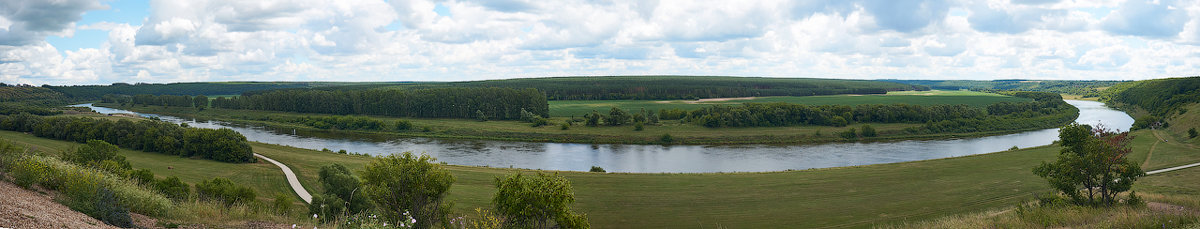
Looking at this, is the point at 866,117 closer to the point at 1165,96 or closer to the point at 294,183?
the point at 1165,96

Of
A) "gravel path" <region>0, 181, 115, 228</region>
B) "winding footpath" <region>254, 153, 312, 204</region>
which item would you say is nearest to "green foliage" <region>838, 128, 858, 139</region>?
"winding footpath" <region>254, 153, 312, 204</region>

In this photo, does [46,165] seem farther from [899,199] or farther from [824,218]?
[899,199]

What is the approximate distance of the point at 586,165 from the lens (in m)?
50.4

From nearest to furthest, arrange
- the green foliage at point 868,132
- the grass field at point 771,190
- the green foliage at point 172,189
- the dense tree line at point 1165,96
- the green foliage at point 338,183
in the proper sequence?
the green foliage at point 172,189
the green foliage at point 338,183
the grass field at point 771,190
the dense tree line at point 1165,96
the green foliage at point 868,132

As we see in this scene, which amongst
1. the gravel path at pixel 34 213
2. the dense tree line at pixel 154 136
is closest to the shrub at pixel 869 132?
the dense tree line at pixel 154 136

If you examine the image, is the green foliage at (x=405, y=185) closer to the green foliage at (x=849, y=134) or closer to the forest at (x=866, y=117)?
the forest at (x=866, y=117)

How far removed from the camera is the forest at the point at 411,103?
96.3 m

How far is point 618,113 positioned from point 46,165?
66.1 meters

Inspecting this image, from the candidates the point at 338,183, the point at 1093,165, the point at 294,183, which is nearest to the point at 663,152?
the point at 294,183

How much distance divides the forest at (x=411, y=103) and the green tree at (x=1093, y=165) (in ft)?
258

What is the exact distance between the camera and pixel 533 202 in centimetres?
1658

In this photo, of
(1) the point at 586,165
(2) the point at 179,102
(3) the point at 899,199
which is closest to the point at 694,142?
(1) the point at 586,165

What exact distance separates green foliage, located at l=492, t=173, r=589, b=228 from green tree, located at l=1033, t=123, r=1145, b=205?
610 inches

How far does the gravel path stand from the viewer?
8.71 metres
